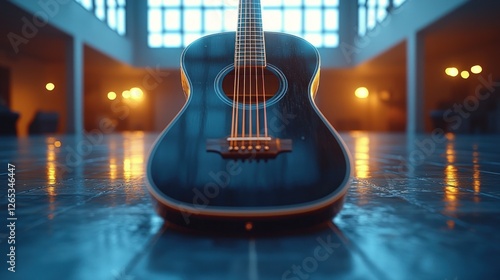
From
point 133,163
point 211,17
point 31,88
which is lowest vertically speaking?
point 133,163

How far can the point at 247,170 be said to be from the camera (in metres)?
0.93

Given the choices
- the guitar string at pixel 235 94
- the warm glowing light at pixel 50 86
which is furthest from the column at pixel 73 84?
the guitar string at pixel 235 94

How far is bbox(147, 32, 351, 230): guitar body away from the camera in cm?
81

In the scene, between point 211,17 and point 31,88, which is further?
point 211,17

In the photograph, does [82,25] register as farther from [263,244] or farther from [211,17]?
[263,244]

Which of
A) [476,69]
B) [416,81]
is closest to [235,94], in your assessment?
[416,81]

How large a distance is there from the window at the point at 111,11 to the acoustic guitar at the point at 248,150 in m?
13.2

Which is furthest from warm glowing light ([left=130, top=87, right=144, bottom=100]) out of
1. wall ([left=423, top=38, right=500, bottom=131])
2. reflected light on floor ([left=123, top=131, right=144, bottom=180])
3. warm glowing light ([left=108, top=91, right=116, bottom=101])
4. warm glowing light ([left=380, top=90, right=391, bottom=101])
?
reflected light on floor ([left=123, top=131, right=144, bottom=180])

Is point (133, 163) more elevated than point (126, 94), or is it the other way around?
point (126, 94)

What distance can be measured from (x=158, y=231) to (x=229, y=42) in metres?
0.82

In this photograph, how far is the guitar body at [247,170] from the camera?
0.81 meters

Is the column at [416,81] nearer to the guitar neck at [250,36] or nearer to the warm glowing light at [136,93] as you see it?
the guitar neck at [250,36]

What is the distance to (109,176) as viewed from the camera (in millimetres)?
2008

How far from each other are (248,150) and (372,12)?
16852mm
